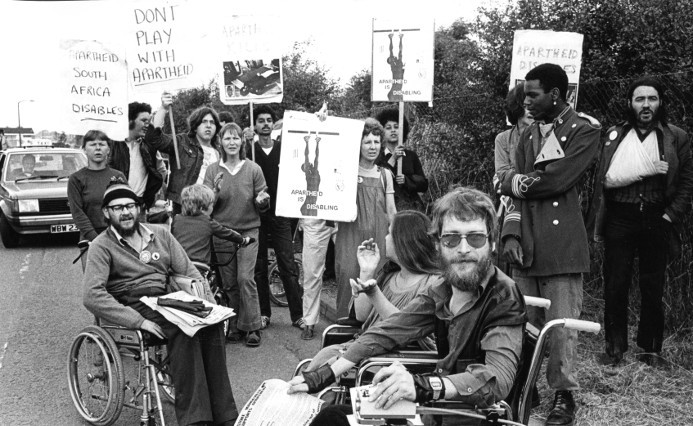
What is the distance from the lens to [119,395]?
4605mm

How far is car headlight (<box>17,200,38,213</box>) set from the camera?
13.4 m

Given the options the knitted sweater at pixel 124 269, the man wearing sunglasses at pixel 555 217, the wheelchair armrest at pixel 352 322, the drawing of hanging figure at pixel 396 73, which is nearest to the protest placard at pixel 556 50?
the drawing of hanging figure at pixel 396 73

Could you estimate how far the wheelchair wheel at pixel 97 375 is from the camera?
4.61m

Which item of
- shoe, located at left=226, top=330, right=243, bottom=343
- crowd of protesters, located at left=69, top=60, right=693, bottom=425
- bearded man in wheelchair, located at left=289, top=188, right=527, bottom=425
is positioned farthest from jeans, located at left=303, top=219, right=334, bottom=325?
bearded man in wheelchair, located at left=289, top=188, right=527, bottom=425

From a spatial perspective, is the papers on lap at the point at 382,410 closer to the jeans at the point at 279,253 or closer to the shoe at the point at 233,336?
the shoe at the point at 233,336

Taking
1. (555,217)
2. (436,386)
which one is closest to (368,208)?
(555,217)

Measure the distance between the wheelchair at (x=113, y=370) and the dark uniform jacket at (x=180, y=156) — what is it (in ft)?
7.87

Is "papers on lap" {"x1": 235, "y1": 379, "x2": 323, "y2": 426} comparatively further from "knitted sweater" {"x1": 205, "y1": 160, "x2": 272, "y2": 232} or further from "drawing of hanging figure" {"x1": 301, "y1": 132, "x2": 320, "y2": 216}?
"knitted sweater" {"x1": 205, "y1": 160, "x2": 272, "y2": 232}

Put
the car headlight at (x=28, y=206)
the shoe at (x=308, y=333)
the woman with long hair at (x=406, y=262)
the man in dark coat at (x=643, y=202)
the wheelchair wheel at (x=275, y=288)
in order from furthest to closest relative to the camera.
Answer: the car headlight at (x=28, y=206) < the wheelchair wheel at (x=275, y=288) < the shoe at (x=308, y=333) < the man in dark coat at (x=643, y=202) < the woman with long hair at (x=406, y=262)

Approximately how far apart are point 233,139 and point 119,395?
2.85 m

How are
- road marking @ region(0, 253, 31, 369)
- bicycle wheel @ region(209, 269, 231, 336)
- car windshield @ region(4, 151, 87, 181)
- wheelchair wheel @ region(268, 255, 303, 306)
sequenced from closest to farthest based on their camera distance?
bicycle wheel @ region(209, 269, 231, 336) < road marking @ region(0, 253, 31, 369) < wheelchair wheel @ region(268, 255, 303, 306) < car windshield @ region(4, 151, 87, 181)

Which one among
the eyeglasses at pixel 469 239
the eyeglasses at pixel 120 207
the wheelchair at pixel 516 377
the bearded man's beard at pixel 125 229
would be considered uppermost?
the eyeglasses at pixel 469 239

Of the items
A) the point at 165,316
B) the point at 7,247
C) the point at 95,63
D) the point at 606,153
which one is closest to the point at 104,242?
the point at 165,316

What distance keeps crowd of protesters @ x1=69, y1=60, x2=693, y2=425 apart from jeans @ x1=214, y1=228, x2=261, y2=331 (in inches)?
0.5
